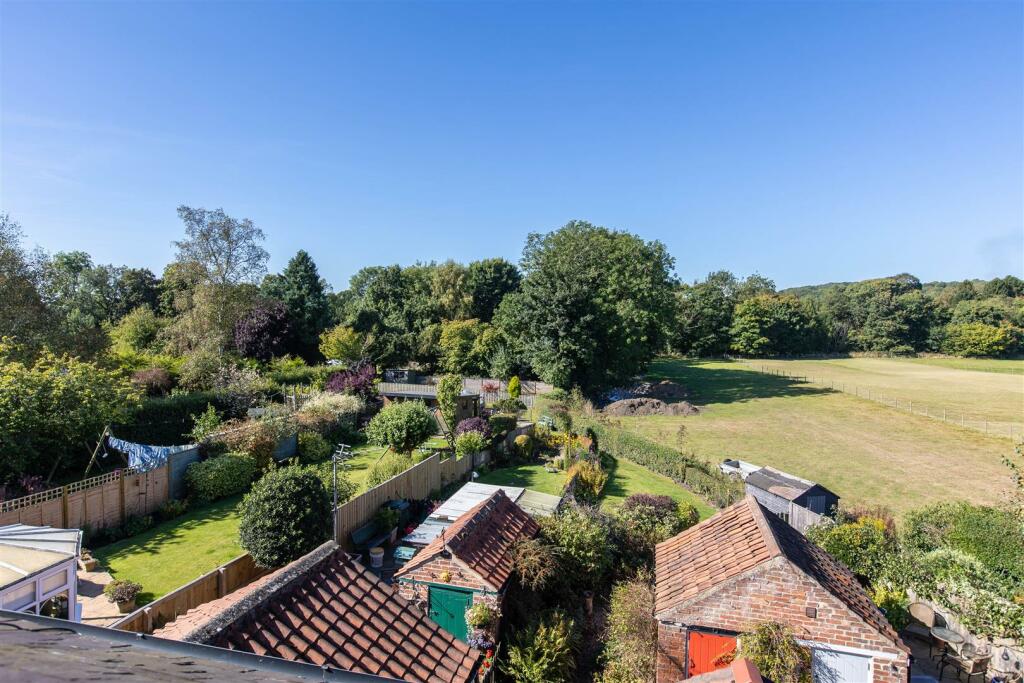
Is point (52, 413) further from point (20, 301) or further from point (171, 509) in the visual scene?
point (20, 301)

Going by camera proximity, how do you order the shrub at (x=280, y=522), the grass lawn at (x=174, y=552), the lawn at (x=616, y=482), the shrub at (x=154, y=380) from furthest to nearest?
1. the shrub at (x=154, y=380)
2. the lawn at (x=616, y=482)
3. the grass lawn at (x=174, y=552)
4. the shrub at (x=280, y=522)

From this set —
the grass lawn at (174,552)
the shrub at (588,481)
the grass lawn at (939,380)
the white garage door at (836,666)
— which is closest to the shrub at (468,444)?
the shrub at (588,481)

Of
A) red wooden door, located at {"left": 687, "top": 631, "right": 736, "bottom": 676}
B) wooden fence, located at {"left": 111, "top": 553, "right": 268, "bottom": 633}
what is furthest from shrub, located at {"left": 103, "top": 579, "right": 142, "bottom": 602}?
red wooden door, located at {"left": 687, "top": 631, "right": 736, "bottom": 676}

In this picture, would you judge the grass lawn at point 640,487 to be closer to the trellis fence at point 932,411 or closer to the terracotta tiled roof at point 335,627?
the terracotta tiled roof at point 335,627

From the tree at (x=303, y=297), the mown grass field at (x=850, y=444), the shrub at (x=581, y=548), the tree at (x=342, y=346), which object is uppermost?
the tree at (x=303, y=297)

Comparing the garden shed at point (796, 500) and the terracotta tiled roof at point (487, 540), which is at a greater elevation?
the terracotta tiled roof at point (487, 540)

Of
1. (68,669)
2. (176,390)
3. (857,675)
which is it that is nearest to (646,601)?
(857,675)

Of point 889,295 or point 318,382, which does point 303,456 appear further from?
point 889,295
